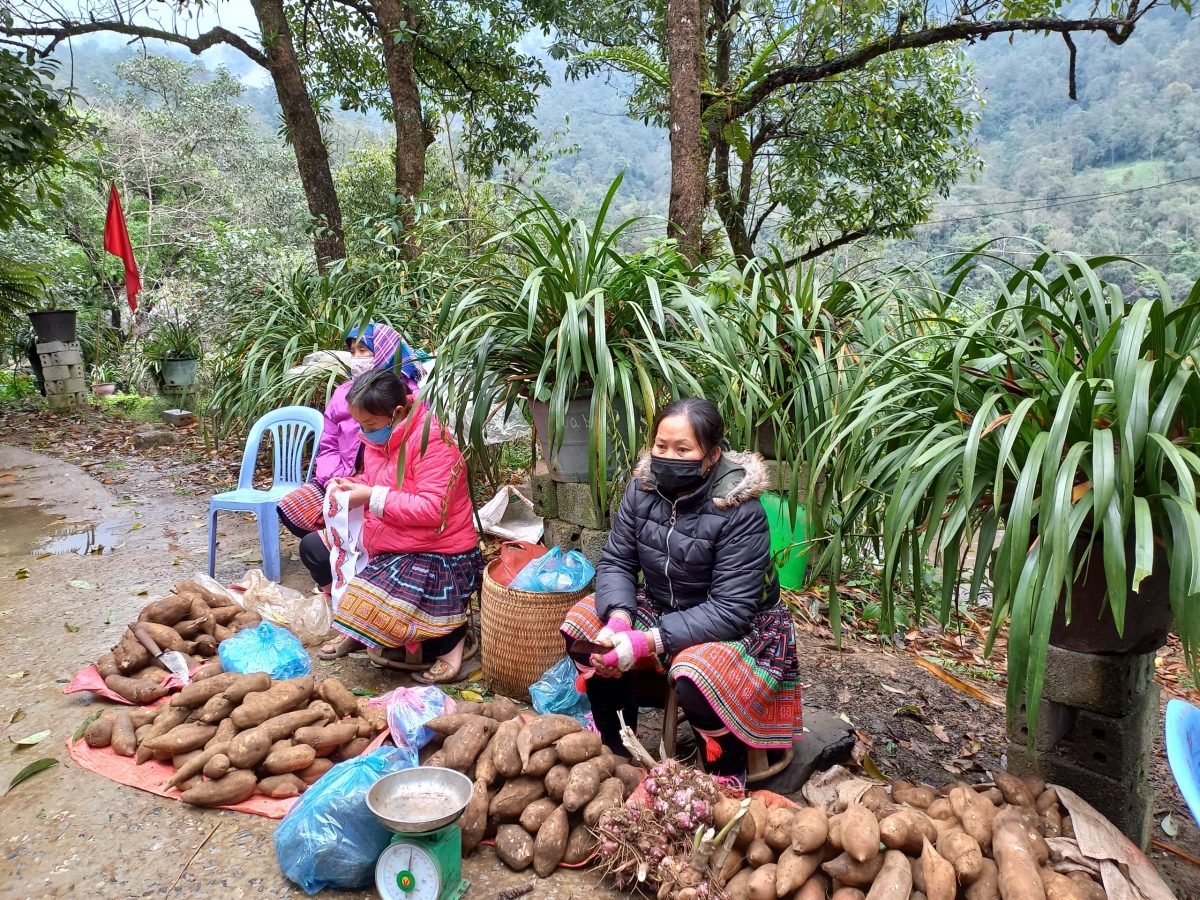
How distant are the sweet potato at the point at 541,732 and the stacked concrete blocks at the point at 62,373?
1013 centimetres

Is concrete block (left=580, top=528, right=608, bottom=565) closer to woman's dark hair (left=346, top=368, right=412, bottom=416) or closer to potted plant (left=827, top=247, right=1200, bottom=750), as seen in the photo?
woman's dark hair (left=346, top=368, right=412, bottom=416)

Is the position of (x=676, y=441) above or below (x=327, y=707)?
above

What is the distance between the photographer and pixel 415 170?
19.9ft

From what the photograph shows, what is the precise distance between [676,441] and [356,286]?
12.6 ft

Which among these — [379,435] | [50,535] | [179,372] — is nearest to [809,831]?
[379,435]

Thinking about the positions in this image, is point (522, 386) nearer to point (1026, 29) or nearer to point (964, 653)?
point (964, 653)


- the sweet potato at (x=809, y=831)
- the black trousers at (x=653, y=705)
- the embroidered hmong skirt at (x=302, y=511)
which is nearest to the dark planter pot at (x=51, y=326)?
the embroidered hmong skirt at (x=302, y=511)

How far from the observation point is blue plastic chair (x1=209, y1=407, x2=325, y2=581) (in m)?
3.77

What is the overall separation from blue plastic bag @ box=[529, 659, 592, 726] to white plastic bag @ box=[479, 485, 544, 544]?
1025mm

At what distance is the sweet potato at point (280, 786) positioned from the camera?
2168mm

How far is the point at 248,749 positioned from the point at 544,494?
5.15 ft

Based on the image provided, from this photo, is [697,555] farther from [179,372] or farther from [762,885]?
[179,372]

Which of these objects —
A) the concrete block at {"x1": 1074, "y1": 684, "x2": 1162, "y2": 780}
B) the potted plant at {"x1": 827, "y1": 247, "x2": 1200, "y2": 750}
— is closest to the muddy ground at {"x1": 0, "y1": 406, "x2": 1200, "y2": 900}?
the concrete block at {"x1": 1074, "y1": 684, "x2": 1162, "y2": 780}

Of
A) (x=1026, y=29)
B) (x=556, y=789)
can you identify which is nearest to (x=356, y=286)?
(x=556, y=789)
